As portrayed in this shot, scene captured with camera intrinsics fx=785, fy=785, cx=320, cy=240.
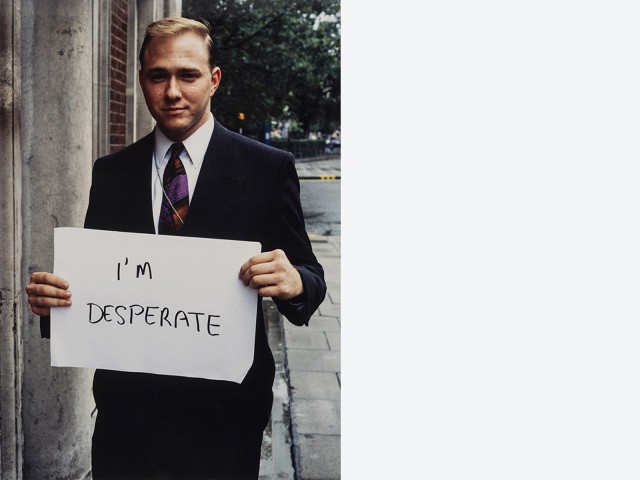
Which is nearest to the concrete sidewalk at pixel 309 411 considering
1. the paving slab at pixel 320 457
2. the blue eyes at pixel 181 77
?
the paving slab at pixel 320 457

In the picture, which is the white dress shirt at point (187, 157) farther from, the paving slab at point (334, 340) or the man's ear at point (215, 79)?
the paving slab at point (334, 340)

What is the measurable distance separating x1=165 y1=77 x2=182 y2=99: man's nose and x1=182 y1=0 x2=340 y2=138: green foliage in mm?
169

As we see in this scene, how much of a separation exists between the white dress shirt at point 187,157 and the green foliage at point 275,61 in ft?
0.54

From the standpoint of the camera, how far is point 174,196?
2.54 meters

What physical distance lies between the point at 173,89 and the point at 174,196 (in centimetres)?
34

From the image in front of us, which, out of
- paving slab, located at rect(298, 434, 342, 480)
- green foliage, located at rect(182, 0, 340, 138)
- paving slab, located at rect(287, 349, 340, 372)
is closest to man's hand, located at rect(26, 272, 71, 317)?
green foliage, located at rect(182, 0, 340, 138)

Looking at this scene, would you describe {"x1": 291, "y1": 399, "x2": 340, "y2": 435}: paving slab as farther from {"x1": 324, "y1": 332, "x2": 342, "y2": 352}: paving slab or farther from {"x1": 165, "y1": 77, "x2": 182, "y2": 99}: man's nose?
{"x1": 165, "y1": 77, "x2": 182, "y2": 99}: man's nose

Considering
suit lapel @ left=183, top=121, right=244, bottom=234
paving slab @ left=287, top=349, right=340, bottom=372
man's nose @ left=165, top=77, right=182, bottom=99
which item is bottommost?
paving slab @ left=287, top=349, right=340, bottom=372

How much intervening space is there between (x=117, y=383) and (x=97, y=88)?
1.15 meters

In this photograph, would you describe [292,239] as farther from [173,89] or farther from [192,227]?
[173,89]

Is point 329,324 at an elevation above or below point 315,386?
above

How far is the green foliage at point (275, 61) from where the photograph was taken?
2.87m

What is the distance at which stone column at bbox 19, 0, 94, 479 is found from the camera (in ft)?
9.16

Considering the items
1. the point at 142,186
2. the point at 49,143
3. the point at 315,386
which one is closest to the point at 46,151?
the point at 49,143
